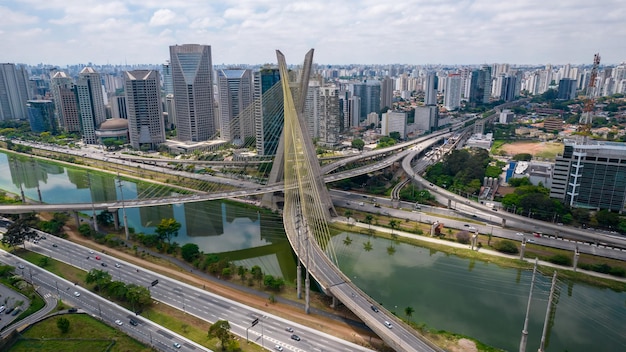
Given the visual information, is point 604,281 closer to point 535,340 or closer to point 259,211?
point 535,340

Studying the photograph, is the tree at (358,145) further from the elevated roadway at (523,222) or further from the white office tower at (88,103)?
the white office tower at (88,103)

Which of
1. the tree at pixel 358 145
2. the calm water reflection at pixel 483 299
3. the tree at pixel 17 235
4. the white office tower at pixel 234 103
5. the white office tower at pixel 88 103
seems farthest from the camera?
the white office tower at pixel 88 103

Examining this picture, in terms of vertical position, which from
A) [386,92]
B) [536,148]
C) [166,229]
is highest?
[386,92]

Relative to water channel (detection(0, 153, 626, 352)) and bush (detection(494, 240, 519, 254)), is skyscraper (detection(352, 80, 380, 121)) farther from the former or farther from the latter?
bush (detection(494, 240, 519, 254))

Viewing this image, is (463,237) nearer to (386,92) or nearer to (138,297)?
(138,297)

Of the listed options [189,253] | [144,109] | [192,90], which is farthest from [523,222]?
[144,109]

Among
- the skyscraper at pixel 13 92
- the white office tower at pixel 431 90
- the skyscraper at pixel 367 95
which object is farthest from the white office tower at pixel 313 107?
the skyscraper at pixel 13 92
